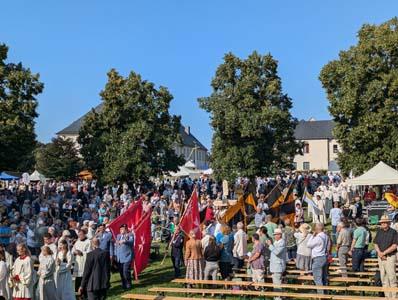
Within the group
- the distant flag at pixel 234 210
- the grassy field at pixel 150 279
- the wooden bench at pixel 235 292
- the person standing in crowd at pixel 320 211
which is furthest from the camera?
the person standing in crowd at pixel 320 211

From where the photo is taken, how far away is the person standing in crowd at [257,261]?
14.5 meters

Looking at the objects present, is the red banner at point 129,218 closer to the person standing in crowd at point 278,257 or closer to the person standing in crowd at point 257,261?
the person standing in crowd at point 257,261

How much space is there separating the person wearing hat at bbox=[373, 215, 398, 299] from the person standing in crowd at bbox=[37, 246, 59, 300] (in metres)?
7.12

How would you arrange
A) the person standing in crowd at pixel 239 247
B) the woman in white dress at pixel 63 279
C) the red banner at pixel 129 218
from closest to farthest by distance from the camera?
the woman in white dress at pixel 63 279 < the person standing in crowd at pixel 239 247 < the red banner at pixel 129 218

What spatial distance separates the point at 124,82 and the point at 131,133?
11.5ft

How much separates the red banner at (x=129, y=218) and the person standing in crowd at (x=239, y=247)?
10.4 feet

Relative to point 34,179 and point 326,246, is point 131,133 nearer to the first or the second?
point 34,179

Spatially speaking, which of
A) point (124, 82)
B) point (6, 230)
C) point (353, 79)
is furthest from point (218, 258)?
point (124, 82)

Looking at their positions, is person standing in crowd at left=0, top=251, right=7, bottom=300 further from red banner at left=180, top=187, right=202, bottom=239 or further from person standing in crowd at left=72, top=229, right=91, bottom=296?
red banner at left=180, top=187, right=202, bottom=239

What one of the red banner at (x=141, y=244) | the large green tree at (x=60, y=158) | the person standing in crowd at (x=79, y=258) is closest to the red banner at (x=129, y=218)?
the red banner at (x=141, y=244)

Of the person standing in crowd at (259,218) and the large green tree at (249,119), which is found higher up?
the large green tree at (249,119)

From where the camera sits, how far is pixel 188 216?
696 inches

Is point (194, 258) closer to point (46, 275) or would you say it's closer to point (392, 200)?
point (46, 275)

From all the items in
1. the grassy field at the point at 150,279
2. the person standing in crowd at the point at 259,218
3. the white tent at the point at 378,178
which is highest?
the white tent at the point at 378,178
